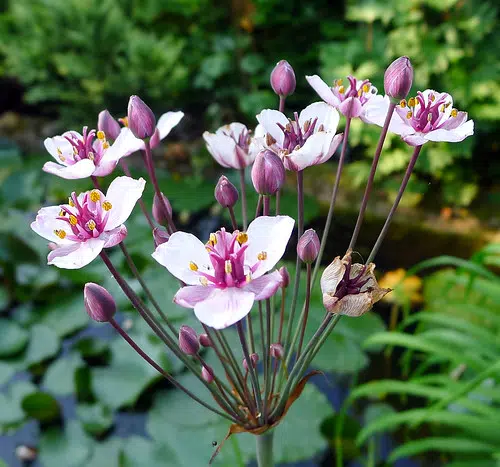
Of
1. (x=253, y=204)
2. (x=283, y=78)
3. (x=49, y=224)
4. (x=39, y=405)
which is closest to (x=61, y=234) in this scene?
(x=49, y=224)

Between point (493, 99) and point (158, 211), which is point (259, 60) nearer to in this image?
point (493, 99)

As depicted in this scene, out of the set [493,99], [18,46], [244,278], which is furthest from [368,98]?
[18,46]

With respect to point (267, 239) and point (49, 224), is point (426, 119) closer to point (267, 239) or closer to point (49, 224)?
point (267, 239)

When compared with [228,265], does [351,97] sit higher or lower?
higher

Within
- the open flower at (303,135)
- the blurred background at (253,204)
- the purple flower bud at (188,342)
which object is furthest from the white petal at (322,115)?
the blurred background at (253,204)

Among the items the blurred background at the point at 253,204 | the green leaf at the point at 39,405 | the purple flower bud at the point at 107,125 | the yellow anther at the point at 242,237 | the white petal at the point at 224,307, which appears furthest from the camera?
the green leaf at the point at 39,405

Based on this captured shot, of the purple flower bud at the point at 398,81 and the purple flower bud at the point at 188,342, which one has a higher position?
the purple flower bud at the point at 398,81

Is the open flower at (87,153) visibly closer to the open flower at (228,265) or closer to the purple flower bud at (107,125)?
the purple flower bud at (107,125)
